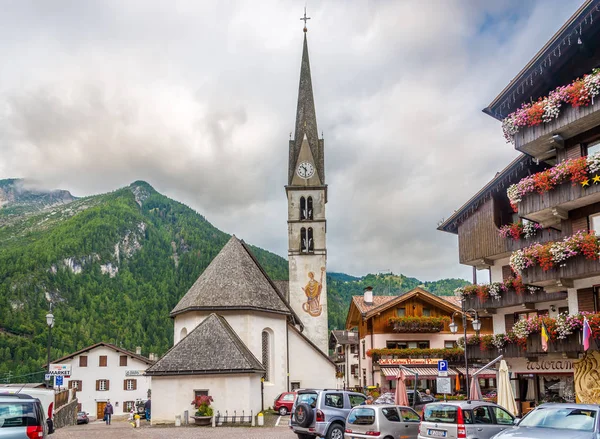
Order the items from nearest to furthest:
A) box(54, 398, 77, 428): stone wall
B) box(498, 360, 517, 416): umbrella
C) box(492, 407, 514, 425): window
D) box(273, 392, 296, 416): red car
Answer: box(492, 407, 514, 425): window, box(498, 360, 517, 416): umbrella, box(273, 392, 296, 416): red car, box(54, 398, 77, 428): stone wall

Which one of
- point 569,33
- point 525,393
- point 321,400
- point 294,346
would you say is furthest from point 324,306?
point 569,33

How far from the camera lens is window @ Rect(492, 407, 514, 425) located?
1603 cm

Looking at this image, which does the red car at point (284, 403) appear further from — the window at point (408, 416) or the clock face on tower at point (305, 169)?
the clock face on tower at point (305, 169)

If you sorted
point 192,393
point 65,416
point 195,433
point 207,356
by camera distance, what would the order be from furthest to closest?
point 65,416
point 207,356
point 192,393
point 195,433

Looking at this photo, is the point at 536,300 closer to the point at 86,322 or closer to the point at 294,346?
the point at 294,346

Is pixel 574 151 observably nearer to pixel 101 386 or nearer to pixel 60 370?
pixel 60 370

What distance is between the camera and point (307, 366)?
42688 mm

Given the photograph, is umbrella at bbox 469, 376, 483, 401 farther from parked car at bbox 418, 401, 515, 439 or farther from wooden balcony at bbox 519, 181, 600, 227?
parked car at bbox 418, 401, 515, 439

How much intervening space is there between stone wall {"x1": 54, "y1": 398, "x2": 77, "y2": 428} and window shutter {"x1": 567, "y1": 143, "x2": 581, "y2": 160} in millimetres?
29882

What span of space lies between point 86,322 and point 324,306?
9427 centimetres

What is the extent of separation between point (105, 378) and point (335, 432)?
54.3 metres

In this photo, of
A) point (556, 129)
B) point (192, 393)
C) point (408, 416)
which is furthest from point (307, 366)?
point (556, 129)

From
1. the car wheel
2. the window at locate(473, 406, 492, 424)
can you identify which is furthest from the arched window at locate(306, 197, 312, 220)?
the window at locate(473, 406, 492, 424)

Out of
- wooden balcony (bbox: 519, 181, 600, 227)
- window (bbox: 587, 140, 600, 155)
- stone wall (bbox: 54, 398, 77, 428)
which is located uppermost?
window (bbox: 587, 140, 600, 155)
